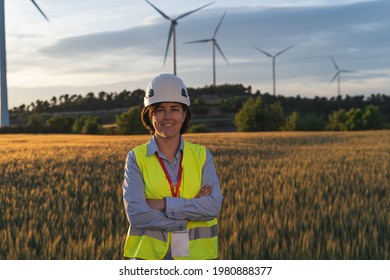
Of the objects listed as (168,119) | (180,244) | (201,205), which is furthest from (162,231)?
(168,119)

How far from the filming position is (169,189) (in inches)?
189

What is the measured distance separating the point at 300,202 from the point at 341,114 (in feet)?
399

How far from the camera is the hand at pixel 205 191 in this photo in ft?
16.1

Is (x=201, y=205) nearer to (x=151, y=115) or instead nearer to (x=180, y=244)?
(x=180, y=244)

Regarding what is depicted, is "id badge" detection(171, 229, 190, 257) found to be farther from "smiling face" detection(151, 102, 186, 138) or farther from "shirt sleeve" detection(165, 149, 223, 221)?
"smiling face" detection(151, 102, 186, 138)

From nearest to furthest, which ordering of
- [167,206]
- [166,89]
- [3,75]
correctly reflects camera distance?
[167,206]
[166,89]
[3,75]

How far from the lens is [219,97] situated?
150000 mm

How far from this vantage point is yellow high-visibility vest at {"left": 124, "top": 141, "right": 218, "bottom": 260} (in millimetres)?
4812

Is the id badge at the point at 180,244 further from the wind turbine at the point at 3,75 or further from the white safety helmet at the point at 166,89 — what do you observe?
the wind turbine at the point at 3,75

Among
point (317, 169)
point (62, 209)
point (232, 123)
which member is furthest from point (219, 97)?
point (62, 209)

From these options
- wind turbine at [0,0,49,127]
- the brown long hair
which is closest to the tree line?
wind turbine at [0,0,49,127]

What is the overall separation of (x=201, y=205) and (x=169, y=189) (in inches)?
11.5

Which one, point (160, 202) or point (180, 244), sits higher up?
point (160, 202)

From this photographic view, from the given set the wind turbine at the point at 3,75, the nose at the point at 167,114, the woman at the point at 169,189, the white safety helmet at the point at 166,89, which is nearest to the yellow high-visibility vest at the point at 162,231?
the woman at the point at 169,189
